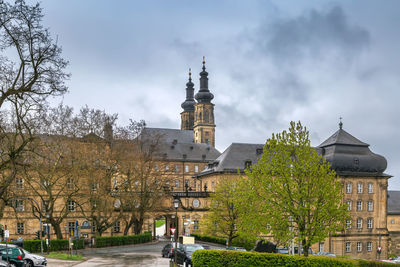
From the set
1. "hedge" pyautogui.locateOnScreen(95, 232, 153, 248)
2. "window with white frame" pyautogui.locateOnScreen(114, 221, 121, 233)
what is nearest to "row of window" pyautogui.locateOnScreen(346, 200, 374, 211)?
"hedge" pyautogui.locateOnScreen(95, 232, 153, 248)

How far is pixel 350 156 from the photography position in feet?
250

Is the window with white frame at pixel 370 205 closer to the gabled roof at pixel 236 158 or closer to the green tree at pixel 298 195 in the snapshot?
the gabled roof at pixel 236 158

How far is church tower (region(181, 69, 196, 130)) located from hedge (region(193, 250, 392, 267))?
114802 mm

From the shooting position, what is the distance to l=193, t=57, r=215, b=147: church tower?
127 meters

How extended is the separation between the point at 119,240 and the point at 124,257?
11224mm

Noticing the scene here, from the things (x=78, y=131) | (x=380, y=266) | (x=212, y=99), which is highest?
(x=212, y=99)

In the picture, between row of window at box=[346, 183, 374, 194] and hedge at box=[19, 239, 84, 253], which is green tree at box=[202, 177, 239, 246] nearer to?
hedge at box=[19, 239, 84, 253]

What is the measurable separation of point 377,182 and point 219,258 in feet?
195

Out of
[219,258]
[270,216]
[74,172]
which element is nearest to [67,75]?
[219,258]

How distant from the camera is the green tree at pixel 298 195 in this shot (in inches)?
1170

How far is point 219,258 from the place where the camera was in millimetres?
25672

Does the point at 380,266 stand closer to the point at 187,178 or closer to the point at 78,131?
the point at 78,131

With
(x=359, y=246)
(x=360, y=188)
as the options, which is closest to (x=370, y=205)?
(x=360, y=188)

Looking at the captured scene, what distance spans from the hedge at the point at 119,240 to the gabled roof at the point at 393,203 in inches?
2256
